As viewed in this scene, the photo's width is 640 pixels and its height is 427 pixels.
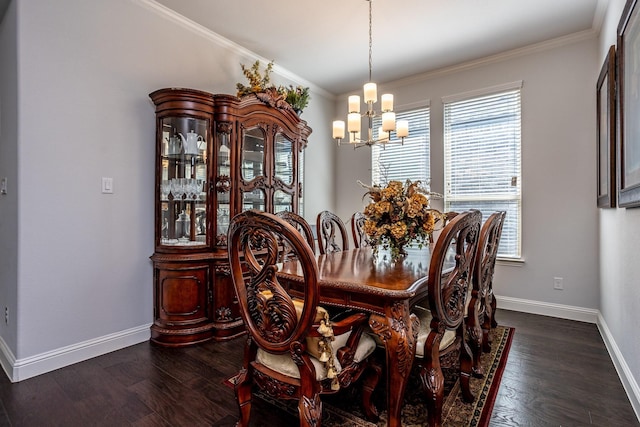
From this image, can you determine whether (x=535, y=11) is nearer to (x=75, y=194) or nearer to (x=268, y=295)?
(x=268, y=295)

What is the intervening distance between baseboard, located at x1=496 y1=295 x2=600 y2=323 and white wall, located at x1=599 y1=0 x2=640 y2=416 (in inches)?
9.3

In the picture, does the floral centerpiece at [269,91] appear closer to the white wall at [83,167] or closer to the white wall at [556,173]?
the white wall at [83,167]

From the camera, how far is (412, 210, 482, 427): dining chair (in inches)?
56.4

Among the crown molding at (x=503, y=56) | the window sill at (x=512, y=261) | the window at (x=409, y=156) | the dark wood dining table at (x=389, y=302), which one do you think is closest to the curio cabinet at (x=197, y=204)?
the dark wood dining table at (x=389, y=302)

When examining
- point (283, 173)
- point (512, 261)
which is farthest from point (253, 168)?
point (512, 261)

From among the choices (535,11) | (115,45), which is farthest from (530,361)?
(115,45)

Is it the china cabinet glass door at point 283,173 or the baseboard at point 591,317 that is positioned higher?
the china cabinet glass door at point 283,173

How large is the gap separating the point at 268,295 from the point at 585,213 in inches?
137

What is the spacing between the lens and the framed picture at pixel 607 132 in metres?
2.42

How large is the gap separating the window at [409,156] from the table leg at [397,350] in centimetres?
301

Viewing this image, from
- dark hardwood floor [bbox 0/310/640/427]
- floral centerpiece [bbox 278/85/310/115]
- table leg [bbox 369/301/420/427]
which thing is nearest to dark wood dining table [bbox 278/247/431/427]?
table leg [bbox 369/301/420/427]

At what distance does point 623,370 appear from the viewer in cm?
209

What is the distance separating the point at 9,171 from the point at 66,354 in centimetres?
135

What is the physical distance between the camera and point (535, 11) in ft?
9.64
